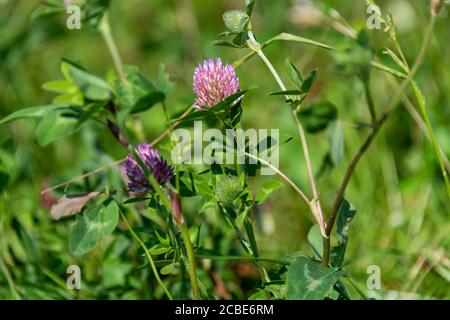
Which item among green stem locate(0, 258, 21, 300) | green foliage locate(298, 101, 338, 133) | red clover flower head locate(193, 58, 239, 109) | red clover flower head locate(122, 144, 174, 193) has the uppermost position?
red clover flower head locate(193, 58, 239, 109)

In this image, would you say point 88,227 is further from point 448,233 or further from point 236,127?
point 448,233

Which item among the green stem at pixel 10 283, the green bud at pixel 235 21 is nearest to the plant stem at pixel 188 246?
the green bud at pixel 235 21

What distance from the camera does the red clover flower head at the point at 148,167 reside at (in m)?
1.05

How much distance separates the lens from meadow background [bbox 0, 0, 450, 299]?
143 centimetres

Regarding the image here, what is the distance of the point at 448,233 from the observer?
1.54m

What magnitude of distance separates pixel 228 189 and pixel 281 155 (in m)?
0.96

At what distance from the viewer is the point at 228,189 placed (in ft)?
3.41

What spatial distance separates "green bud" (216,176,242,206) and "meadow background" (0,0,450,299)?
16 cm

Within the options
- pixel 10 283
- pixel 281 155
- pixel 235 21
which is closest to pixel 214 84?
pixel 235 21

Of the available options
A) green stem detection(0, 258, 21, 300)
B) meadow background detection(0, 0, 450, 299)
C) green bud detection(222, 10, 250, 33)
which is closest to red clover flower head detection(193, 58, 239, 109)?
green bud detection(222, 10, 250, 33)

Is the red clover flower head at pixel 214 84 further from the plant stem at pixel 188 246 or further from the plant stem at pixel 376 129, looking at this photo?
the plant stem at pixel 376 129

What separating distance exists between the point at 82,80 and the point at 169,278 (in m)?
0.50

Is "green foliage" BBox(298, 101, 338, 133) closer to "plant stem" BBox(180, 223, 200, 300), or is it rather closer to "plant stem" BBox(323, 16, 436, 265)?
"plant stem" BBox(323, 16, 436, 265)
